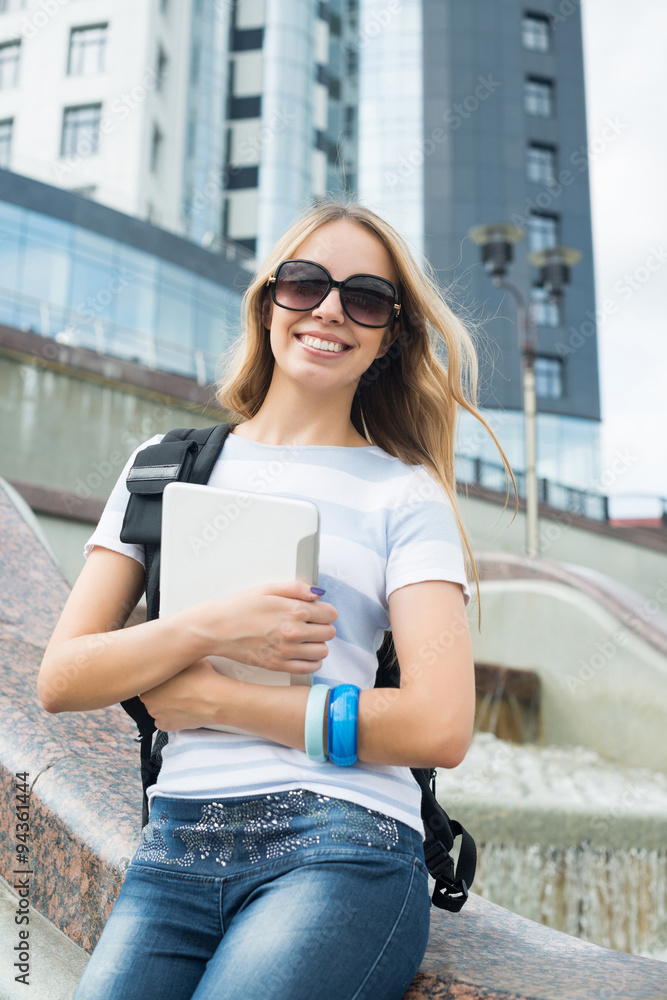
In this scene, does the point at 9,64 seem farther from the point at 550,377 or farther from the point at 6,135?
the point at 550,377

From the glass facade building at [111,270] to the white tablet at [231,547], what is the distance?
2064 cm

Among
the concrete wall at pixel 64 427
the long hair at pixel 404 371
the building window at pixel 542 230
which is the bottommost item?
the long hair at pixel 404 371

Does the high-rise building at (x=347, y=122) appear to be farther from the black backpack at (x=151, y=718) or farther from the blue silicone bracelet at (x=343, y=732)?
the blue silicone bracelet at (x=343, y=732)

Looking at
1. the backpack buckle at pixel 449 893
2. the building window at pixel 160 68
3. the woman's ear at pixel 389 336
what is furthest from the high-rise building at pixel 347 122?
the backpack buckle at pixel 449 893

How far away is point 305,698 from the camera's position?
→ 61.5 inches

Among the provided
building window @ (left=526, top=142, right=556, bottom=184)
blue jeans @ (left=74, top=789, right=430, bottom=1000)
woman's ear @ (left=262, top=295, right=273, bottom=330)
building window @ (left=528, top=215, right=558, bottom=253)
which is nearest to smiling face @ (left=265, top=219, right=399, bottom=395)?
woman's ear @ (left=262, top=295, right=273, bottom=330)

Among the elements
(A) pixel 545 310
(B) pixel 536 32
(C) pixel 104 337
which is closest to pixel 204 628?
(C) pixel 104 337

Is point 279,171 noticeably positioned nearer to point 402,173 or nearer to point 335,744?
point 402,173

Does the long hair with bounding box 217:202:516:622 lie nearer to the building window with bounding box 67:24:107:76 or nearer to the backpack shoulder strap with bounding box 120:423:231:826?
the backpack shoulder strap with bounding box 120:423:231:826

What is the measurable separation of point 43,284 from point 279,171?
1573 cm

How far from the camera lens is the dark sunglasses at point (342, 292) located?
6.39 feet

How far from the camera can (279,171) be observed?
37031 mm

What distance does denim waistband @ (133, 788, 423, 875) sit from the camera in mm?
1478

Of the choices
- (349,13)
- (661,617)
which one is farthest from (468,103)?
(661,617)
